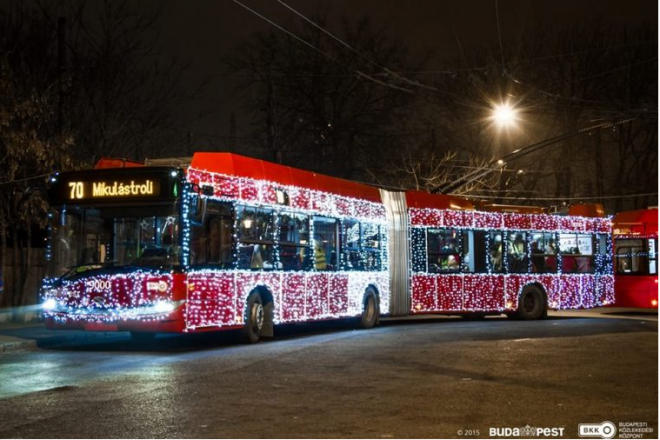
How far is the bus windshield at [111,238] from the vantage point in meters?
14.4

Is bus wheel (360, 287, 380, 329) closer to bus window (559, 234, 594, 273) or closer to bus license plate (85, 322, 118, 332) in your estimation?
bus window (559, 234, 594, 273)

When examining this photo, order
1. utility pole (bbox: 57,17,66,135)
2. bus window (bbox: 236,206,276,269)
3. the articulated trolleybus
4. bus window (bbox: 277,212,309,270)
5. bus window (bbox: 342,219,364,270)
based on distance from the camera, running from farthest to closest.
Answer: utility pole (bbox: 57,17,66,135) → bus window (bbox: 342,219,364,270) → bus window (bbox: 277,212,309,270) → bus window (bbox: 236,206,276,269) → the articulated trolleybus

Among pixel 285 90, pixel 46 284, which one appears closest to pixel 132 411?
pixel 46 284

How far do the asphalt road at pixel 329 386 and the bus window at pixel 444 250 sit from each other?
578 centimetres

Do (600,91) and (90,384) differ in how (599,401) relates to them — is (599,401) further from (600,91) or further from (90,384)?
(600,91)

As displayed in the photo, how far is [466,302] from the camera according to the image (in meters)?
23.3

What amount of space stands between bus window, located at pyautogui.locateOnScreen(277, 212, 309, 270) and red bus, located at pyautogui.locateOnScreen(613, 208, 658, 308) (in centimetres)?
1465

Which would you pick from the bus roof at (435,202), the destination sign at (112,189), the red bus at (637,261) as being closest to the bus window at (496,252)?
the bus roof at (435,202)

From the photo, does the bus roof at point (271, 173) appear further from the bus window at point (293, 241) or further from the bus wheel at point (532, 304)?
the bus wheel at point (532, 304)

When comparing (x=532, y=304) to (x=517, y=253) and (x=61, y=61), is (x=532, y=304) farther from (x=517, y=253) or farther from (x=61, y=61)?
(x=61, y=61)

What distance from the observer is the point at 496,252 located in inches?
940

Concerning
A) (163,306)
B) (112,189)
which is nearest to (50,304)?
Answer: (163,306)

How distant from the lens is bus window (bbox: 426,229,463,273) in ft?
75.4

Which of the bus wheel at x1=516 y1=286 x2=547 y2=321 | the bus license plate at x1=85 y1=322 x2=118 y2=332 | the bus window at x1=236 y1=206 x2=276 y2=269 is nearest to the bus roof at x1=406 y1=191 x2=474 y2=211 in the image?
the bus wheel at x1=516 y1=286 x2=547 y2=321
